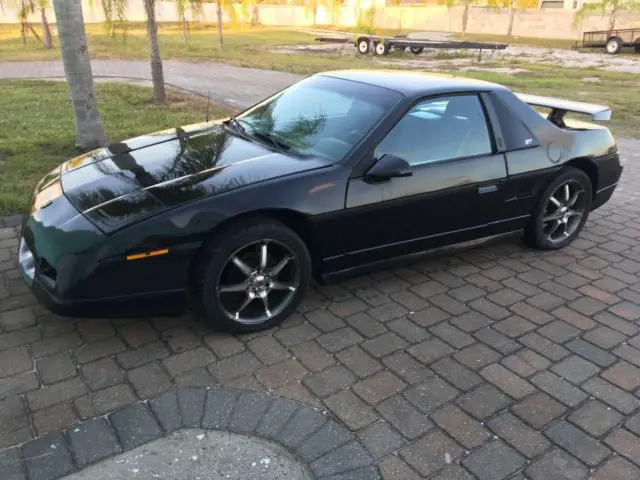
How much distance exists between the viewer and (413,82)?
4012mm

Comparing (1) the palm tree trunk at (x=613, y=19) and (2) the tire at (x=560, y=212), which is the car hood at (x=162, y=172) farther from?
(1) the palm tree trunk at (x=613, y=19)

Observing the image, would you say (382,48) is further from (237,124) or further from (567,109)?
(237,124)

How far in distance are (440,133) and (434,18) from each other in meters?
51.4

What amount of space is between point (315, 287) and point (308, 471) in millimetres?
1733

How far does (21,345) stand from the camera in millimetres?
3154

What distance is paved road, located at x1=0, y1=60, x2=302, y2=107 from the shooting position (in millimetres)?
12988

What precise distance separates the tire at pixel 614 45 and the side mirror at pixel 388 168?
31.7 m

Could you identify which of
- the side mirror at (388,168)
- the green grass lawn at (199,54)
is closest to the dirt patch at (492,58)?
the green grass lawn at (199,54)

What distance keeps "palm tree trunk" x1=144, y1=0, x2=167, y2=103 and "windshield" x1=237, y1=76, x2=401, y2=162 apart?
7.12 metres

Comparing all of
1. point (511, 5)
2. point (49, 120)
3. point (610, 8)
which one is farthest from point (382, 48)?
point (610, 8)

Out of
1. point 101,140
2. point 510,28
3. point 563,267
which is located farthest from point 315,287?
point 510,28

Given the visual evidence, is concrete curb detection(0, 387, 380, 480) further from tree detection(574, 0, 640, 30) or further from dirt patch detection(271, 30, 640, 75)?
tree detection(574, 0, 640, 30)

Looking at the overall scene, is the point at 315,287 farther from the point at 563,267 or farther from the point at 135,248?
the point at 563,267

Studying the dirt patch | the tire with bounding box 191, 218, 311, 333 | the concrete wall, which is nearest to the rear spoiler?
the tire with bounding box 191, 218, 311, 333
